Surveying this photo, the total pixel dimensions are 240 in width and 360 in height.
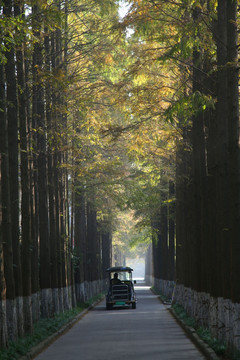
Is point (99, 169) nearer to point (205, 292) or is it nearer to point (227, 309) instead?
point (205, 292)

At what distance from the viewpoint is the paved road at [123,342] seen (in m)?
16.0

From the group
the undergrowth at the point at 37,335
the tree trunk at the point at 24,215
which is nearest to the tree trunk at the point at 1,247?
the undergrowth at the point at 37,335

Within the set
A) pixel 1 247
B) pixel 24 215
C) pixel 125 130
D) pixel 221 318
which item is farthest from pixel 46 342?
pixel 125 130

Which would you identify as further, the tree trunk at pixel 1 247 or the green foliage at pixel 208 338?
the tree trunk at pixel 1 247

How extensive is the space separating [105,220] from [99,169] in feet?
88.2

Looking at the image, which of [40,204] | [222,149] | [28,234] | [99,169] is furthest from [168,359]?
[99,169]

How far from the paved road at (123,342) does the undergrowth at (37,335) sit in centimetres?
38

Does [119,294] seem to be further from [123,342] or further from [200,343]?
[200,343]

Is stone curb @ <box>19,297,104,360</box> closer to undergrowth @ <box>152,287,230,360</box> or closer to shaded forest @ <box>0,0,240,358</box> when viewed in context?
shaded forest @ <box>0,0,240,358</box>

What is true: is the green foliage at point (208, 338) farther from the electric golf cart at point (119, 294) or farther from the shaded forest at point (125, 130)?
the electric golf cart at point (119, 294)

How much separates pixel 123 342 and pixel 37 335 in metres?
2.38

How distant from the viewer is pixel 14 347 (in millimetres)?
15469

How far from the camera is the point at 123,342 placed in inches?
765

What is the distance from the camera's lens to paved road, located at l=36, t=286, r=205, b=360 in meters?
16.0
